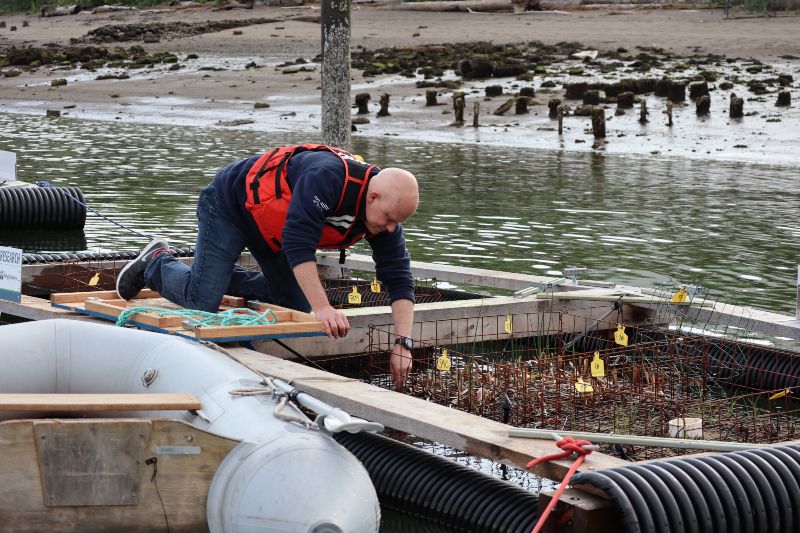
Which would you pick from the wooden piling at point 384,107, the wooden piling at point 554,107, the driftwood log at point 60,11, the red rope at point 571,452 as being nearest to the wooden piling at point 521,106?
the wooden piling at point 554,107

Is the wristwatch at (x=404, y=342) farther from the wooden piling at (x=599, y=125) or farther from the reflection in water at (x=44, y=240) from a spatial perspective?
the wooden piling at (x=599, y=125)

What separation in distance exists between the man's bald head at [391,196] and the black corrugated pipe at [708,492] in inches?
78.6

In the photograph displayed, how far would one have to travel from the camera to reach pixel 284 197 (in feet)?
22.9

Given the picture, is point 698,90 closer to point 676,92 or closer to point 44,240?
point 676,92

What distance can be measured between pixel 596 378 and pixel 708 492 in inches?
86.1

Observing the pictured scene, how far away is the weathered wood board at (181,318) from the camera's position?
706cm

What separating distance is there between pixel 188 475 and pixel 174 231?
9639mm

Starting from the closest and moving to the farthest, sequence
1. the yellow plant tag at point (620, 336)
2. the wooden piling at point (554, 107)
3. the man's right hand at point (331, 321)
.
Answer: the man's right hand at point (331, 321), the yellow plant tag at point (620, 336), the wooden piling at point (554, 107)

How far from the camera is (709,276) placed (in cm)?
1241

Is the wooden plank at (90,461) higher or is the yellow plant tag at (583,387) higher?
the wooden plank at (90,461)

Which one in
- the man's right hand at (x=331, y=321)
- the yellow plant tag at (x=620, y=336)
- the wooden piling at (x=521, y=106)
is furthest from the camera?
the wooden piling at (x=521, y=106)

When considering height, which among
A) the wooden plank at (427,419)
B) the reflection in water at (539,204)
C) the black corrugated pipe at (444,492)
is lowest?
the reflection in water at (539,204)

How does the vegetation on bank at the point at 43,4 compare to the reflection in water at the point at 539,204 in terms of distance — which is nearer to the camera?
the reflection in water at the point at 539,204

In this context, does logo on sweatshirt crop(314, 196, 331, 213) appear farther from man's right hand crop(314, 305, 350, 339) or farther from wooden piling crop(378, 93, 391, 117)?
wooden piling crop(378, 93, 391, 117)
